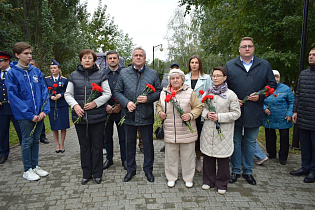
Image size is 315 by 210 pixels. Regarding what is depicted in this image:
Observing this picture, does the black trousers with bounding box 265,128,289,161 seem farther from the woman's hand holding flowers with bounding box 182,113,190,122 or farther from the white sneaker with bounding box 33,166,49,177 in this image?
the white sneaker with bounding box 33,166,49,177

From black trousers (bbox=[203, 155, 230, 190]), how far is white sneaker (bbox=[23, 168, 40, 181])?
122 inches

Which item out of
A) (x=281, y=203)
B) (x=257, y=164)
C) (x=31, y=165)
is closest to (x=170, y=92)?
(x=281, y=203)

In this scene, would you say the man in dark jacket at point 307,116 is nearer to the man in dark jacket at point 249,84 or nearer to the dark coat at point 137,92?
the man in dark jacket at point 249,84

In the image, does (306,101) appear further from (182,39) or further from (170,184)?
(182,39)

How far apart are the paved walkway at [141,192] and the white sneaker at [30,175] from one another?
0.08 metres

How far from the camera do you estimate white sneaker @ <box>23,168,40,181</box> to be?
421 centimetres

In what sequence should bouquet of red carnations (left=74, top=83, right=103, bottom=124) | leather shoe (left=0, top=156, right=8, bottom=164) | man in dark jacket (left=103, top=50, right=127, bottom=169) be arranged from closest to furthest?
1. bouquet of red carnations (left=74, top=83, right=103, bottom=124)
2. man in dark jacket (left=103, top=50, right=127, bottom=169)
3. leather shoe (left=0, top=156, right=8, bottom=164)

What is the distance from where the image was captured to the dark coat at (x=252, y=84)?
4.03 m

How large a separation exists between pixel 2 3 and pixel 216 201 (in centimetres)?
993

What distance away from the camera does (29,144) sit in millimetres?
4277

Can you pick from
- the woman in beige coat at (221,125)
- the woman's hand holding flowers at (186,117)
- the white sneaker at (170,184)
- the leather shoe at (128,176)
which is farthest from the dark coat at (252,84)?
the leather shoe at (128,176)

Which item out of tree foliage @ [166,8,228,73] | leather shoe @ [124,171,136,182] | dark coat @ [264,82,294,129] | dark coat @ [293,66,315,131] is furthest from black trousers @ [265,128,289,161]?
tree foliage @ [166,8,228,73]

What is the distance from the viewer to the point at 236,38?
988cm

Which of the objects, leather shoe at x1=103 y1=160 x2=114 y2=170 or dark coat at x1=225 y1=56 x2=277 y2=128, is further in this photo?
leather shoe at x1=103 y1=160 x2=114 y2=170
